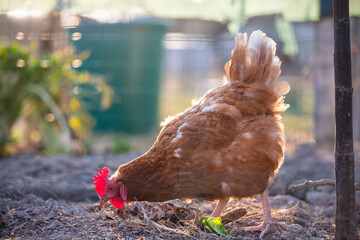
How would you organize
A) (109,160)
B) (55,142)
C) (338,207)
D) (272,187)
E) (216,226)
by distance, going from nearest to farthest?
1. (338,207)
2. (216,226)
3. (272,187)
4. (109,160)
5. (55,142)

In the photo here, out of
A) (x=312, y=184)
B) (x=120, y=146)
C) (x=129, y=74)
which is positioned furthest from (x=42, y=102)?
(x=312, y=184)

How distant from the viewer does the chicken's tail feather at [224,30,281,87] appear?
347cm

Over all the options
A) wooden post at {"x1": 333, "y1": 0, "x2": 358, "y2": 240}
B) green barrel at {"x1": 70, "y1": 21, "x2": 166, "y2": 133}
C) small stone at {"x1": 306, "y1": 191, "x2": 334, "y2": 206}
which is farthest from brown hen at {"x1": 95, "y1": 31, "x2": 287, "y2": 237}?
green barrel at {"x1": 70, "y1": 21, "x2": 166, "y2": 133}

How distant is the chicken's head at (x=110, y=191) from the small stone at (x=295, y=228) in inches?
53.3

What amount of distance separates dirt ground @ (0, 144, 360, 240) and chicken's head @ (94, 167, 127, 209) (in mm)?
159

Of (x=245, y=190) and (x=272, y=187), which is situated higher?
(x=245, y=190)

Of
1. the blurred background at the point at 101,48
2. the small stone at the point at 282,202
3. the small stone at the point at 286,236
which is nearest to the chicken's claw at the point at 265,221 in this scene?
the small stone at the point at 286,236

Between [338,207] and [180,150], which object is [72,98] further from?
[338,207]

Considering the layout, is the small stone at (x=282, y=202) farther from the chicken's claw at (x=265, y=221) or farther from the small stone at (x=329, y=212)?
the chicken's claw at (x=265, y=221)

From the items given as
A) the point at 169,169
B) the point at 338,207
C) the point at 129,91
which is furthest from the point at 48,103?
the point at 338,207

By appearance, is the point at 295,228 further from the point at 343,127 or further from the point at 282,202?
the point at 343,127

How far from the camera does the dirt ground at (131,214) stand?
9.31 ft

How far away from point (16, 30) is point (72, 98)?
56.0 inches

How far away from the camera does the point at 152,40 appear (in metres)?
8.85
